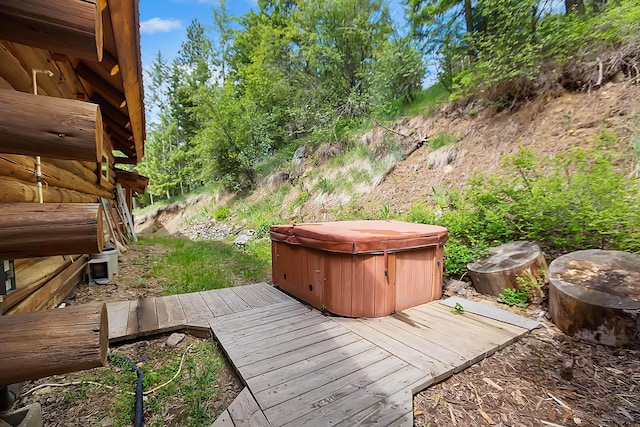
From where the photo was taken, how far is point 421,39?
7.55m

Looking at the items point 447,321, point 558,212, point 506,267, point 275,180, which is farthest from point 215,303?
point 275,180

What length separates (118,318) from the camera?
9.52 feet

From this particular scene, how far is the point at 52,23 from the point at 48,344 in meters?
1.21

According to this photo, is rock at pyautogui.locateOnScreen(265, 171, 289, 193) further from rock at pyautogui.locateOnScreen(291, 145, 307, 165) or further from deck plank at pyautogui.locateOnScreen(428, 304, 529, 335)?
deck plank at pyautogui.locateOnScreen(428, 304, 529, 335)

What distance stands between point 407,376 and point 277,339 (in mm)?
1139

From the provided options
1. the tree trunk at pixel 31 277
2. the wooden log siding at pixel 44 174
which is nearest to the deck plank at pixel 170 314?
the tree trunk at pixel 31 277

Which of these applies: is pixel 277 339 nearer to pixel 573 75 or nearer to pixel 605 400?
pixel 605 400

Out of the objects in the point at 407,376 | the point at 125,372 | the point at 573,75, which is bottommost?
the point at 125,372

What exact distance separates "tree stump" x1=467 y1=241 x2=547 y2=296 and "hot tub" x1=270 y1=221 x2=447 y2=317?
52 cm

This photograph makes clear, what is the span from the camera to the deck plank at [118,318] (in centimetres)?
262

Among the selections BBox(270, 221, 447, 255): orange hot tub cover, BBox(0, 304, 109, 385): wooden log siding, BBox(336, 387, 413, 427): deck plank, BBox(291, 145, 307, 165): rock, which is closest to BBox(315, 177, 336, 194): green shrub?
BBox(291, 145, 307, 165): rock

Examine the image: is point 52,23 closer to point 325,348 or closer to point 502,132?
point 325,348

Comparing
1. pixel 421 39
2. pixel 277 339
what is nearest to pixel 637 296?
pixel 277 339

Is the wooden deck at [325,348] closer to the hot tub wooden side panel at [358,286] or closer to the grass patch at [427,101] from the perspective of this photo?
the hot tub wooden side panel at [358,286]
